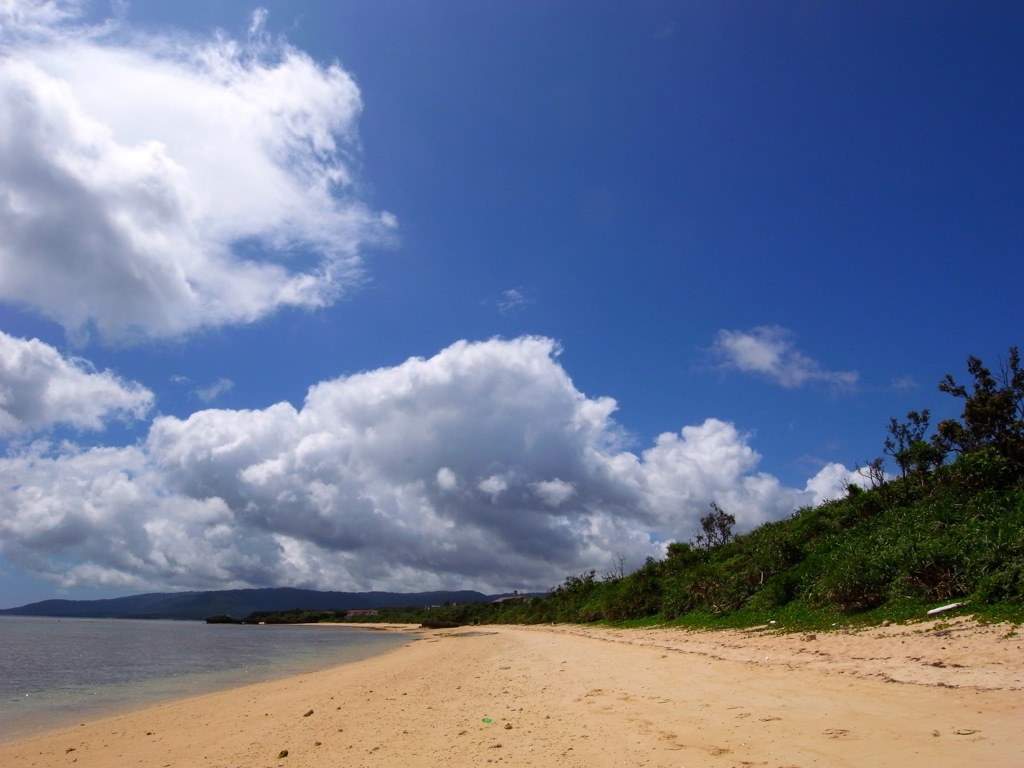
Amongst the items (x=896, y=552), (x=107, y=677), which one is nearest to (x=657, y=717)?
(x=896, y=552)

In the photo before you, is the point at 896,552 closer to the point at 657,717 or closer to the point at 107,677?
the point at 657,717

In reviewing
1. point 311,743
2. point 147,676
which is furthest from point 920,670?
point 147,676

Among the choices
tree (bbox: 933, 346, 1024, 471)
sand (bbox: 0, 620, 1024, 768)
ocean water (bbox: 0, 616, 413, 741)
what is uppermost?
tree (bbox: 933, 346, 1024, 471)

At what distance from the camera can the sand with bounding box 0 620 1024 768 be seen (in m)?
6.38

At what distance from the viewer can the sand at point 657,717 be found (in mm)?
6375

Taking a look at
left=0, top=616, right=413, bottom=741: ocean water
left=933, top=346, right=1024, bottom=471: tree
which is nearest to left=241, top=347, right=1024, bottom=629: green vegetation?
left=933, top=346, right=1024, bottom=471: tree

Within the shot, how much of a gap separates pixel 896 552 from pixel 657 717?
38.4ft

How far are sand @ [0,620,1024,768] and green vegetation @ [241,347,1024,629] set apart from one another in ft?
6.90

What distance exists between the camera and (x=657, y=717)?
27.5ft

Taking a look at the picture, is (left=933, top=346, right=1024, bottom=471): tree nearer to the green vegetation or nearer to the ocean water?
the green vegetation

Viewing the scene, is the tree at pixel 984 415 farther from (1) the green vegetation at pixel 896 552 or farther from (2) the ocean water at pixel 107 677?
(2) the ocean water at pixel 107 677

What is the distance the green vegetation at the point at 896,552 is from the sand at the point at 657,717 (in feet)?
6.90

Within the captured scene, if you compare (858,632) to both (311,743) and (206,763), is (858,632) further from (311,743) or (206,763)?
(206,763)

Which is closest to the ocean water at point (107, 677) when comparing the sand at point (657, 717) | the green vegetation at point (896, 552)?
the sand at point (657, 717)
